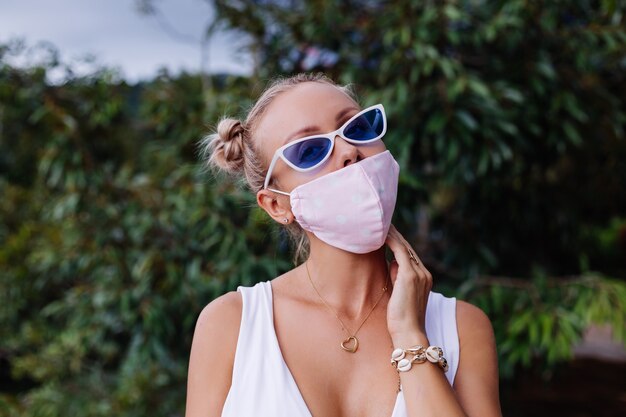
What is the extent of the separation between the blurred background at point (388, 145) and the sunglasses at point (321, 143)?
1486 mm

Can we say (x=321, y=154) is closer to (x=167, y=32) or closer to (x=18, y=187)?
(x=167, y=32)

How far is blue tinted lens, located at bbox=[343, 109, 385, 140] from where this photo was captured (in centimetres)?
176

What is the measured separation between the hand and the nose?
23 cm

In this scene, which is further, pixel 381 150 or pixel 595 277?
pixel 595 277

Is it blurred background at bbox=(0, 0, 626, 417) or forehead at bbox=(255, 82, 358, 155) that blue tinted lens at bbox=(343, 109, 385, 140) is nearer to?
forehead at bbox=(255, 82, 358, 155)

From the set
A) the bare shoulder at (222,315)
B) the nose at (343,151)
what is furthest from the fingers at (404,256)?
the bare shoulder at (222,315)

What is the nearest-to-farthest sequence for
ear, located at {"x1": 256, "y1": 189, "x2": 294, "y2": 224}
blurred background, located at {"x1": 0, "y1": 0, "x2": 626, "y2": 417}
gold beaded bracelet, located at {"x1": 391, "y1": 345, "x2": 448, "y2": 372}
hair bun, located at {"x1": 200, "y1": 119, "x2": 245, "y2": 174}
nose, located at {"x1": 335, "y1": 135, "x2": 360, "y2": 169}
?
gold beaded bracelet, located at {"x1": 391, "y1": 345, "x2": 448, "y2": 372}, nose, located at {"x1": 335, "y1": 135, "x2": 360, "y2": 169}, ear, located at {"x1": 256, "y1": 189, "x2": 294, "y2": 224}, hair bun, located at {"x1": 200, "y1": 119, "x2": 245, "y2": 174}, blurred background, located at {"x1": 0, "y1": 0, "x2": 626, "y2": 417}

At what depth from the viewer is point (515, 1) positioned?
374 cm

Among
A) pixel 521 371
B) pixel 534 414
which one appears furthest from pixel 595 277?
pixel 534 414

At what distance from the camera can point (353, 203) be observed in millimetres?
1750

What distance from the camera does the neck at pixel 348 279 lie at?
6.01 feet

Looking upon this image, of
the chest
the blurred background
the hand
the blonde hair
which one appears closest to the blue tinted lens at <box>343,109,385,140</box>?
the blonde hair

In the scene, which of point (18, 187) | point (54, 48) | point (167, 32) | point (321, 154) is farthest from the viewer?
point (18, 187)

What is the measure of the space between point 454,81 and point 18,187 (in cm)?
409
